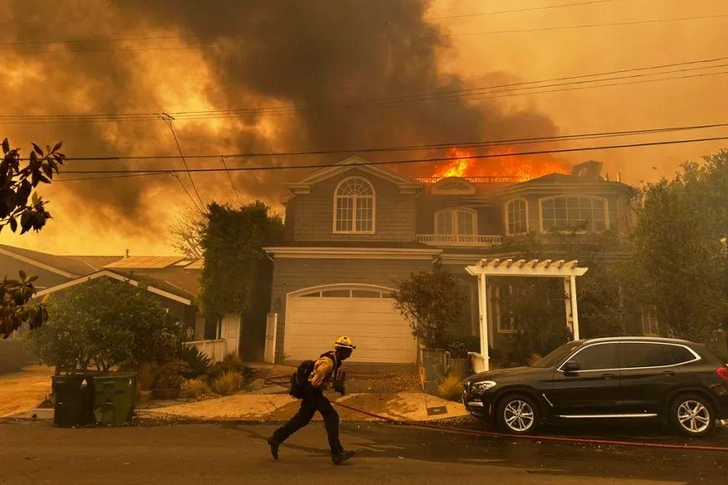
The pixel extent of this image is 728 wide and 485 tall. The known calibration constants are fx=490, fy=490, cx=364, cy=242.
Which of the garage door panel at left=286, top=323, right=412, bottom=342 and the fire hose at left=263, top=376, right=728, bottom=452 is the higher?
the garage door panel at left=286, top=323, right=412, bottom=342

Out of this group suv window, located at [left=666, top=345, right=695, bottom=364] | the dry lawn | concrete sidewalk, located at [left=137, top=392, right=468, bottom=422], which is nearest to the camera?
suv window, located at [left=666, top=345, right=695, bottom=364]

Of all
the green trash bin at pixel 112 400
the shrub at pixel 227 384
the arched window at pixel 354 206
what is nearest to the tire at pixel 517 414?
the shrub at pixel 227 384

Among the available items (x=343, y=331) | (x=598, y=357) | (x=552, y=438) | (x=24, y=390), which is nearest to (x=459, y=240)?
(x=343, y=331)

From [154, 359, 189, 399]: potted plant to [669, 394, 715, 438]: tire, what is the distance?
32.1 ft

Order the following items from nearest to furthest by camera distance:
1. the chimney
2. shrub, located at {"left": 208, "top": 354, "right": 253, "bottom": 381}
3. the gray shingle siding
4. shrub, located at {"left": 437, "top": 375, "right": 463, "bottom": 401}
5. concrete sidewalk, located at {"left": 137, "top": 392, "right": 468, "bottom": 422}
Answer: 1. concrete sidewalk, located at {"left": 137, "top": 392, "right": 468, "bottom": 422}
2. shrub, located at {"left": 437, "top": 375, "right": 463, "bottom": 401}
3. shrub, located at {"left": 208, "top": 354, "right": 253, "bottom": 381}
4. the gray shingle siding
5. the chimney

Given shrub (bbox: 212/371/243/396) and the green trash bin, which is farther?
shrub (bbox: 212/371/243/396)

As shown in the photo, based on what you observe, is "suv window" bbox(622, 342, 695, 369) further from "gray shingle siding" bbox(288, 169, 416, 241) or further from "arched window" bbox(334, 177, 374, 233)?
"arched window" bbox(334, 177, 374, 233)

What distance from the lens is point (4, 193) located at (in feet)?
7.94

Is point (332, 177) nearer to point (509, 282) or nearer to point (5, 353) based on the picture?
point (509, 282)

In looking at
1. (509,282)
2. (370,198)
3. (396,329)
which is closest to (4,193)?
(509,282)

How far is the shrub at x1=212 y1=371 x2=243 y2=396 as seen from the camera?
11383 mm

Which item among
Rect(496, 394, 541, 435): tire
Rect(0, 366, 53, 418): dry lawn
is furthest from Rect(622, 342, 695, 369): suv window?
Rect(0, 366, 53, 418): dry lawn

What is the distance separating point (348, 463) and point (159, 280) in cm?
1507

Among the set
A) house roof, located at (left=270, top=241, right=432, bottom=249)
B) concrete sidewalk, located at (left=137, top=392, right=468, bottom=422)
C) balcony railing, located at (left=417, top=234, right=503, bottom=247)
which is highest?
balcony railing, located at (left=417, top=234, right=503, bottom=247)
